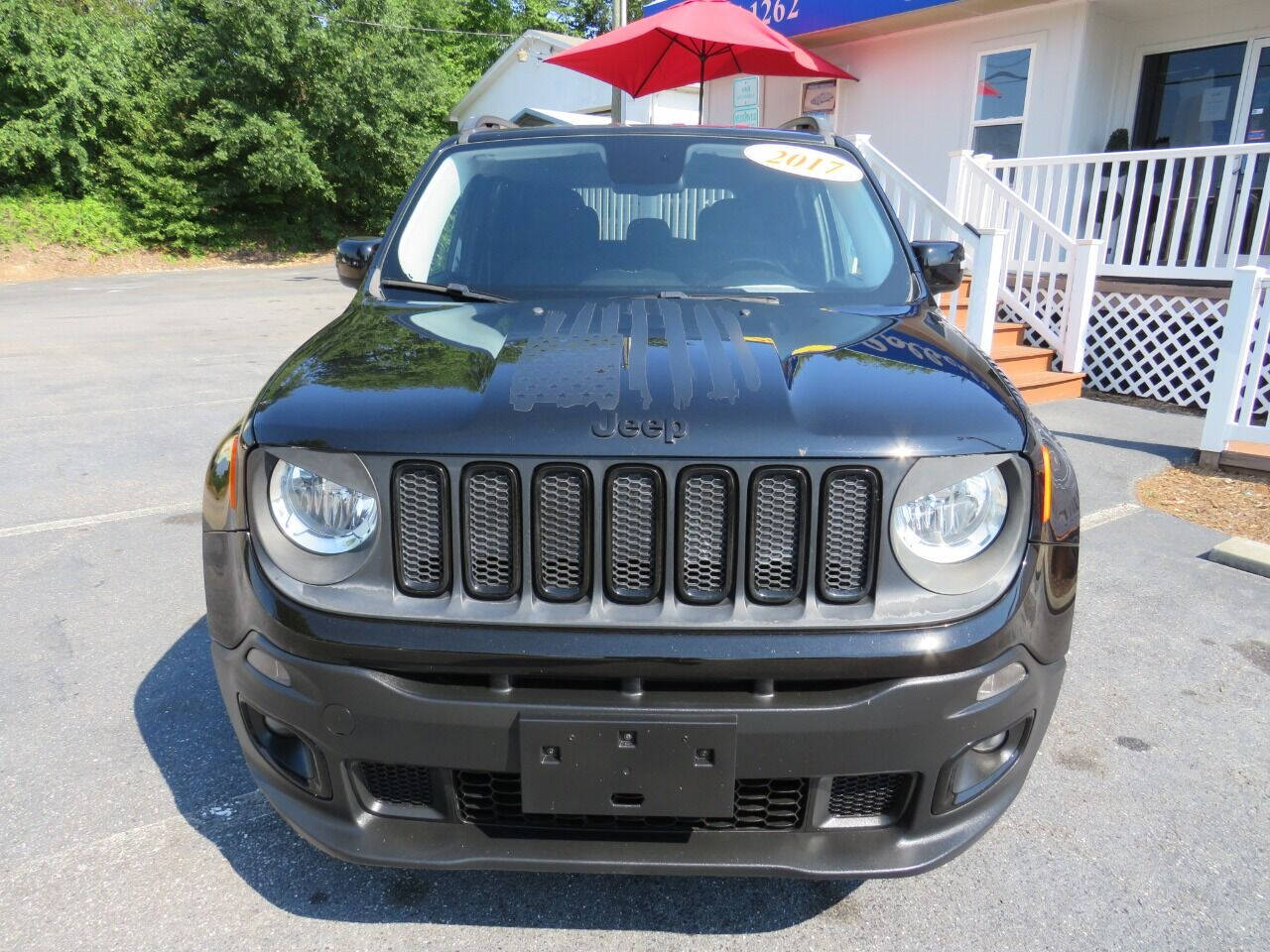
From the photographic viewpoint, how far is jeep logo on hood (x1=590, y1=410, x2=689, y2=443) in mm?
1704

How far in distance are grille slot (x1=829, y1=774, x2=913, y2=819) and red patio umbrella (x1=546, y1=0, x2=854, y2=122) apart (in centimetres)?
883

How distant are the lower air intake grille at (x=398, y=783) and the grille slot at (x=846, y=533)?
91 centimetres

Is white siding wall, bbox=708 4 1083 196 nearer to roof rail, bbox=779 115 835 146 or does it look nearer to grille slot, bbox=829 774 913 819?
roof rail, bbox=779 115 835 146

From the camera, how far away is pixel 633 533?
172 cm

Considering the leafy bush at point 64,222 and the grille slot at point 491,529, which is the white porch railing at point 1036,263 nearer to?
the grille slot at point 491,529

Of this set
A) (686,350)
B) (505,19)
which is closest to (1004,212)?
(686,350)

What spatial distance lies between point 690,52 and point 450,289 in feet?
29.9

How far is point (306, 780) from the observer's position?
1872mm

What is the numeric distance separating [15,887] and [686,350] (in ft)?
6.82

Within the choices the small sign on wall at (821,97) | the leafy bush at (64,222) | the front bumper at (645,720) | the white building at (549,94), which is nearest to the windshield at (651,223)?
the front bumper at (645,720)

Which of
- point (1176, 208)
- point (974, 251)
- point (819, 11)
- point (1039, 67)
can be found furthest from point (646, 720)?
point (819, 11)

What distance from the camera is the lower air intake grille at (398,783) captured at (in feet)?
5.97

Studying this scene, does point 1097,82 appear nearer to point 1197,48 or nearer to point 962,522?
point 1197,48

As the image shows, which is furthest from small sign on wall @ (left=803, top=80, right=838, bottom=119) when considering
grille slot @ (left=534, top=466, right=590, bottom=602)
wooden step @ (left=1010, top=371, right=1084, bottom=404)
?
grille slot @ (left=534, top=466, right=590, bottom=602)
